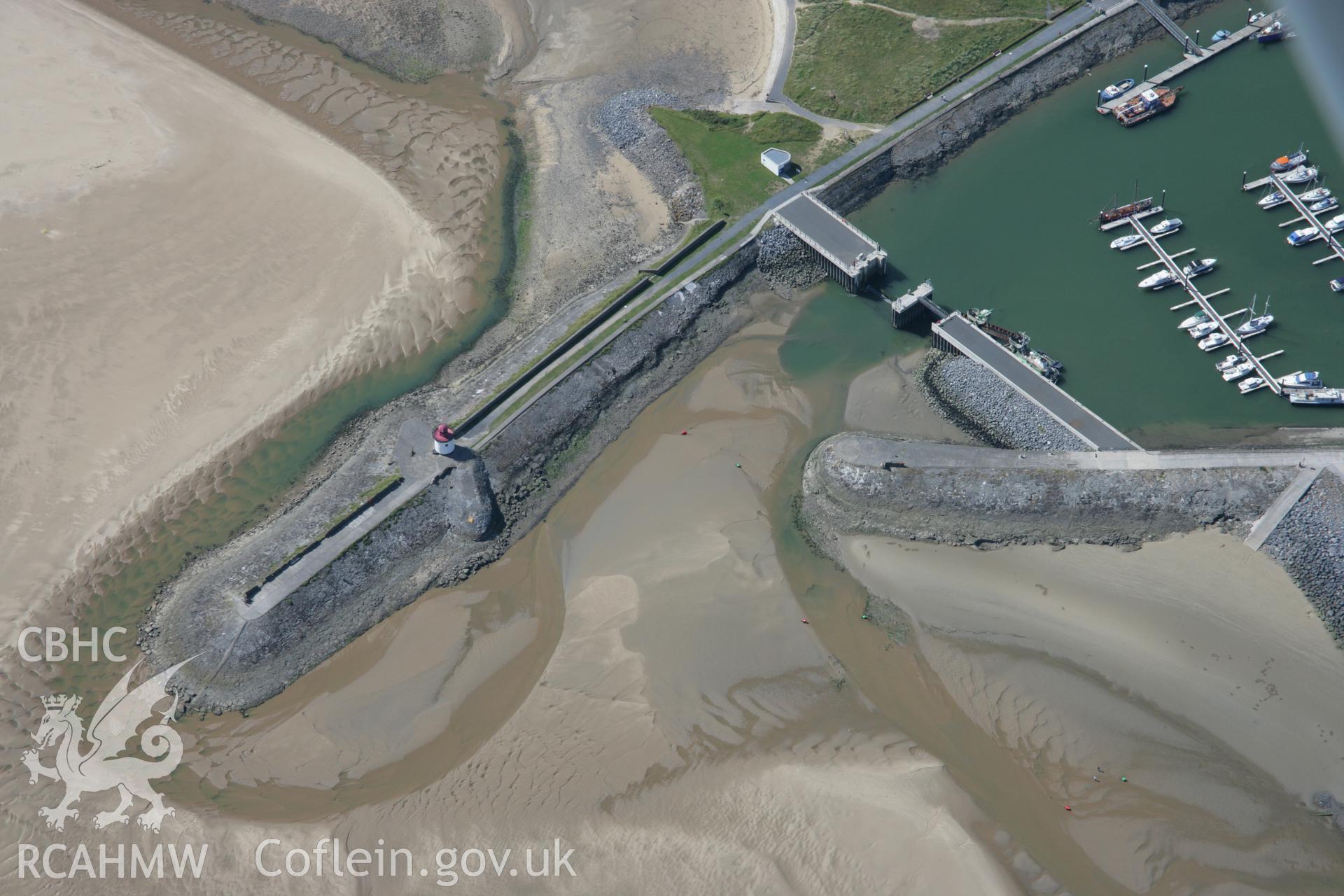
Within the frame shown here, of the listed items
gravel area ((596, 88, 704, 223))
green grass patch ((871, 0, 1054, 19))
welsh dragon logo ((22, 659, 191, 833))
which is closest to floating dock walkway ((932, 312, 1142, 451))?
gravel area ((596, 88, 704, 223))

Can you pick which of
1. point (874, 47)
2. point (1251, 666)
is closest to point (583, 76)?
point (874, 47)

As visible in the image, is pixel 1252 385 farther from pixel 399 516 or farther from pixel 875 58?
pixel 399 516

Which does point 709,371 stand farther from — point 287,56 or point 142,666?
point 287,56

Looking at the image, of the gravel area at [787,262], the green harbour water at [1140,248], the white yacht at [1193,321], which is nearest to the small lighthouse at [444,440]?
the gravel area at [787,262]

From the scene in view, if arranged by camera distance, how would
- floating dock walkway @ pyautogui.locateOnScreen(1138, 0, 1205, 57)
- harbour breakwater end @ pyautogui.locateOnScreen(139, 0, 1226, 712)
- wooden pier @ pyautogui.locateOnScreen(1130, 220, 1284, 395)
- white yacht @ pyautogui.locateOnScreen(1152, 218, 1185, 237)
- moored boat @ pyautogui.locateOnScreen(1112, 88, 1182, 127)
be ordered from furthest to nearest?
floating dock walkway @ pyautogui.locateOnScreen(1138, 0, 1205, 57) → moored boat @ pyautogui.locateOnScreen(1112, 88, 1182, 127) → white yacht @ pyautogui.locateOnScreen(1152, 218, 1185, 237) → wooden pier @ pyautogui.locateOnScreen(1130, 220, 1284, 395) → harbour breakwater end @ pyautogui.locateOnScreen(139, 0, 1226, 712)

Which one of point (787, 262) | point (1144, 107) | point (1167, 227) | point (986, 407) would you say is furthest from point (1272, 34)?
point (787, 262)

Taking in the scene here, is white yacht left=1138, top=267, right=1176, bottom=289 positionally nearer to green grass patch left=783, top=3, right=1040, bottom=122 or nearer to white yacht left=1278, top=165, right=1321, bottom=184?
white yacht left=1278, top=165, right=1321, bottom=184
